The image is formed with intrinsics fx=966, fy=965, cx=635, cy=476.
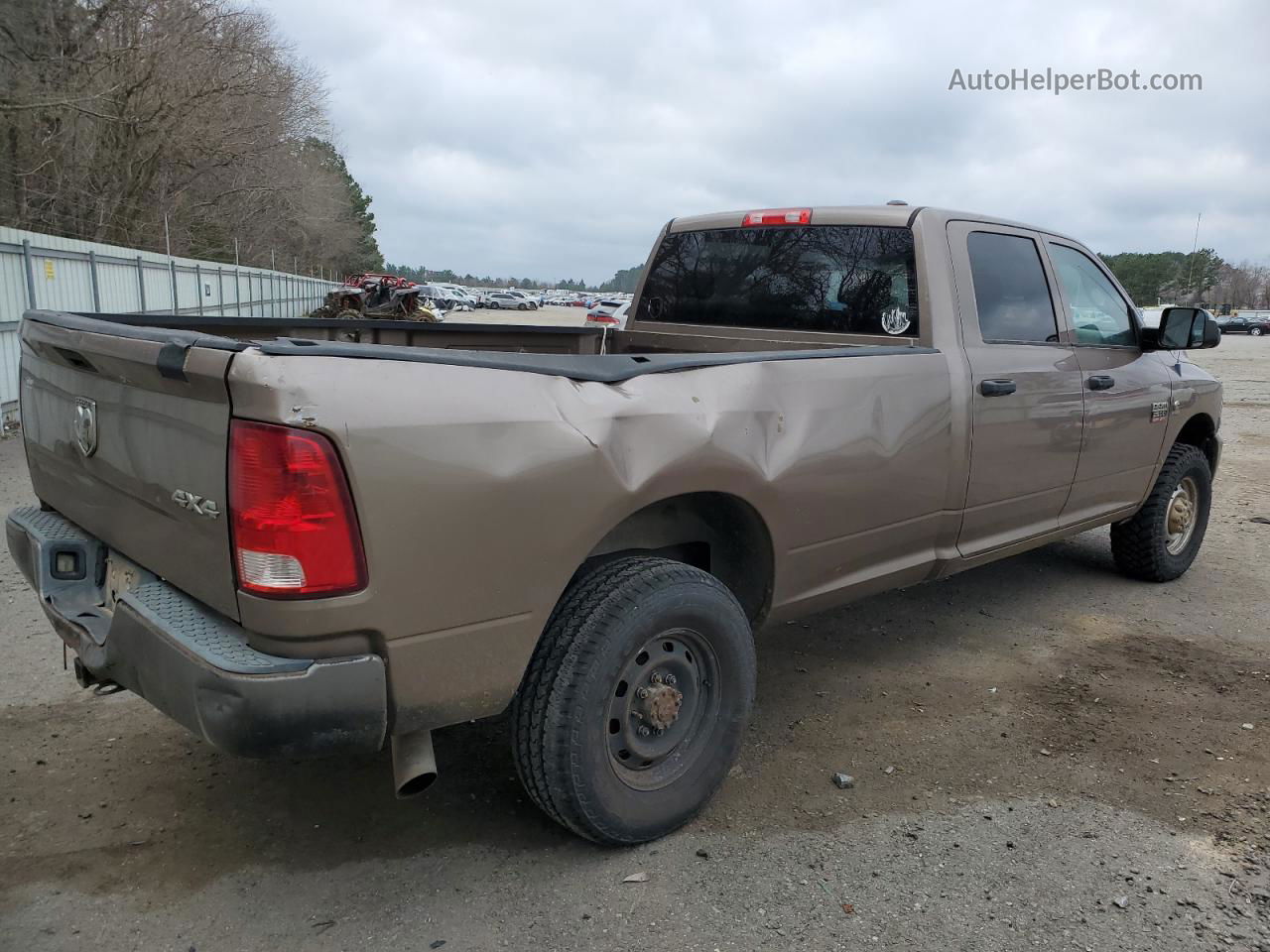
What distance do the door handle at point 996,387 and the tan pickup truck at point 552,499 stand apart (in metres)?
0.02

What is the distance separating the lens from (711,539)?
10.5ft

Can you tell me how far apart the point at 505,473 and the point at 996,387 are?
2309mm

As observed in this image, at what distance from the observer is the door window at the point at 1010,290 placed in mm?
3967

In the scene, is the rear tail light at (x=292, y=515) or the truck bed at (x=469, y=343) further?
the truck bed at (x=469, y=343)

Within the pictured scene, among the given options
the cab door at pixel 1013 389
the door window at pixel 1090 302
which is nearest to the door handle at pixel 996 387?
the cab door at pixel 1013 389

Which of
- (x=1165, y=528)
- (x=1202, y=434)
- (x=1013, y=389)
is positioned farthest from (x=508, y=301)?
(x=1013, y=389)

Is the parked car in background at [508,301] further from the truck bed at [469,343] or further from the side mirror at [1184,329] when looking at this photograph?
the side mirror at [1184,329]

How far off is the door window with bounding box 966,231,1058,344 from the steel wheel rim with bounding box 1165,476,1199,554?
73.4 inches

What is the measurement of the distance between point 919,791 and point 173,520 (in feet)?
7.91

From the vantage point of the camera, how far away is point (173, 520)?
92.2 inches

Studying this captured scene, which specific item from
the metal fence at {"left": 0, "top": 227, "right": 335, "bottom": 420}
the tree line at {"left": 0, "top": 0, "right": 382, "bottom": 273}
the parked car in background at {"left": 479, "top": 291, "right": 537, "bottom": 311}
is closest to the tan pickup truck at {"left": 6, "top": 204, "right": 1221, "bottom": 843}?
the metal fence at {"left": 0, "top": 227, "right": 335, "bottom": 420}

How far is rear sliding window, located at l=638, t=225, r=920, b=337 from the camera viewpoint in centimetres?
384

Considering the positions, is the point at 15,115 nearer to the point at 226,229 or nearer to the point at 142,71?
the point at 142,71

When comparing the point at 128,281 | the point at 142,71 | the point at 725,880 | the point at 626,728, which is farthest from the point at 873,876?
the point at 142,71
